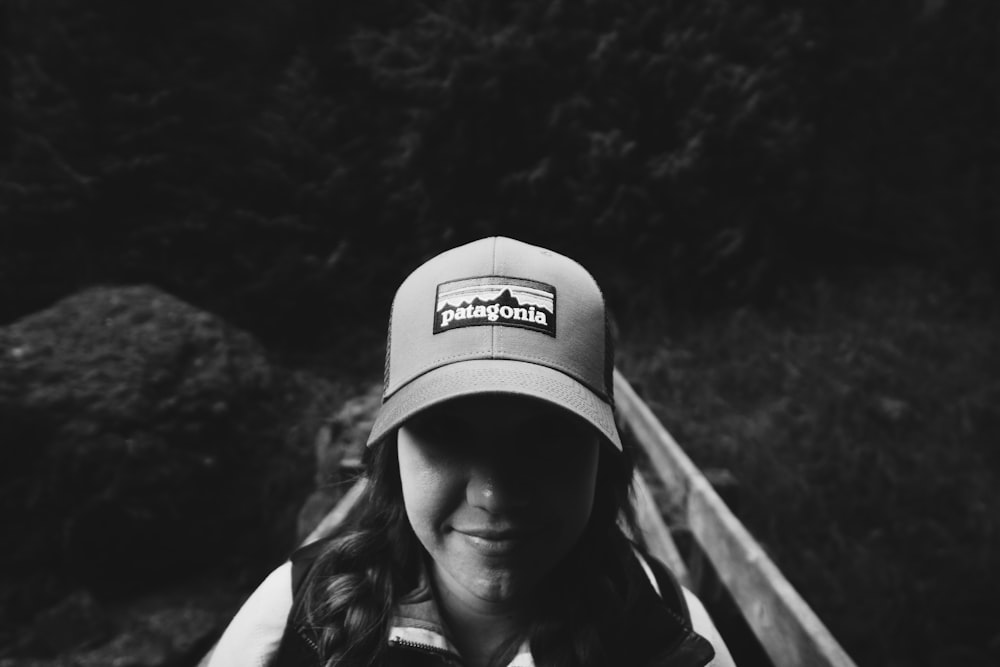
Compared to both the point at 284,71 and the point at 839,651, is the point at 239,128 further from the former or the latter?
the point at 839,651

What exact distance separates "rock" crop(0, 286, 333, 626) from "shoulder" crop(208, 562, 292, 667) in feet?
9.18

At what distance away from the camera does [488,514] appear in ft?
3.14

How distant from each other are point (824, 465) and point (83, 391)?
5961mm

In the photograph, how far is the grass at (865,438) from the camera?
4410 mm

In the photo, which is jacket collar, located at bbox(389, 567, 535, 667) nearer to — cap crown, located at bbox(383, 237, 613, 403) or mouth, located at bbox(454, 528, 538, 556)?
mouth, located at bbox(454, 528, 538, 556)

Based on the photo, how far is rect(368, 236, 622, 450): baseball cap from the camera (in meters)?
0.98

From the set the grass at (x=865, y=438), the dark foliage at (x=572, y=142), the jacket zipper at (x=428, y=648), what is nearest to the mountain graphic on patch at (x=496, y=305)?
the jacket zipper at (x=428, y=648)

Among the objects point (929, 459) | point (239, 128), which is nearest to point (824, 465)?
point (929, 459)

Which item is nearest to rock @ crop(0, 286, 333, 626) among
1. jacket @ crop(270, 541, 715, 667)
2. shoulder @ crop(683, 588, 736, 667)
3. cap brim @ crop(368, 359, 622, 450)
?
jacket @ crop(270, 541, 715, 667)

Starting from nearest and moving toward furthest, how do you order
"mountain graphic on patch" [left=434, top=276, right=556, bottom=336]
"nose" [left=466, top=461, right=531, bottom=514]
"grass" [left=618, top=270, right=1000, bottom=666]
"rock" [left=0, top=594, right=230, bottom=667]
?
"nose" [left=466, top=461, right=531, bottom=514], "mountain graphic on patch" [left=434, top=276, right=556, bottom=336], "rock" [left=0, top=594, right=230, bottom=667], "grass" [left=618, top=270, right=1000, bottom=666]

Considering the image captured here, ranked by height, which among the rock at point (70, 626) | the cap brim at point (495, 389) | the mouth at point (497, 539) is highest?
the cap brim at point (495, 389)

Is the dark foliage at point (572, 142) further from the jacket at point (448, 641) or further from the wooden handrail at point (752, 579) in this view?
the jacket at point (448, 641)

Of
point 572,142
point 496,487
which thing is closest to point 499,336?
point 496,487

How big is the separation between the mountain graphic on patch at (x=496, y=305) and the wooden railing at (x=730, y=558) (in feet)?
1.40
